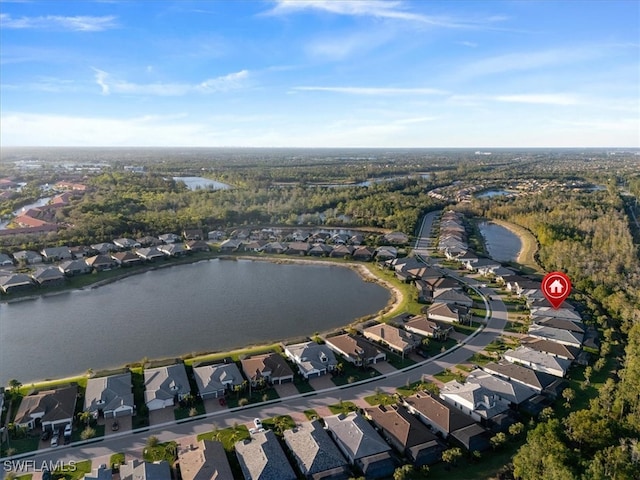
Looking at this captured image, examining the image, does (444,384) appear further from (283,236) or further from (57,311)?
(283,236)

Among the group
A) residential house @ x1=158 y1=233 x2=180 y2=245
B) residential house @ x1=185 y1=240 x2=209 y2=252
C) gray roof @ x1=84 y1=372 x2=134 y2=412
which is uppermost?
residential house @ x1=158 y1=233 x2=180 y2=245

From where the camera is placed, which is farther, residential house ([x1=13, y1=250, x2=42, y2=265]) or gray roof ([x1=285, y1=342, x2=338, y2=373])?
residential house ([x1=13, y1=250, x2=42, y2=265])

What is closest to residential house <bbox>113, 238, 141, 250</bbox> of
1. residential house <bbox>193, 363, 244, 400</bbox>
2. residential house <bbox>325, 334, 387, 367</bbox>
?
residential house <bbox>193, 363, 244, 400</bbox>

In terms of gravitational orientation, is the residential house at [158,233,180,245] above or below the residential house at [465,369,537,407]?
above

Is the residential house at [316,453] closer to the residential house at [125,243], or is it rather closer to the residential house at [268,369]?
the residential house at [268,369]

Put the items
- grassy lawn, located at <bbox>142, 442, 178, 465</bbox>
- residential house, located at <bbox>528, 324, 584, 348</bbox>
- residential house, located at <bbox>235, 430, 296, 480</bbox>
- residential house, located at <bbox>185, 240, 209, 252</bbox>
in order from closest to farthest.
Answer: residential house, located at <bbox>235, 430, 296, 480</bbox> → grassy lawn, located at <bbox>142, 442, 178, 465</bbox> → residential house, located at <bbox>528, 324, 584, 348</bbox> → residential house, located at <bbox>185, 240, 209, 252</bbox>

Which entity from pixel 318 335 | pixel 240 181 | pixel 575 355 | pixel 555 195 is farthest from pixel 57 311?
pixel 555 195

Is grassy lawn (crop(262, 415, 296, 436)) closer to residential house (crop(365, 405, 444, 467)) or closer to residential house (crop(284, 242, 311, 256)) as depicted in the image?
residential house (crop(365, 405, 444, 467))
